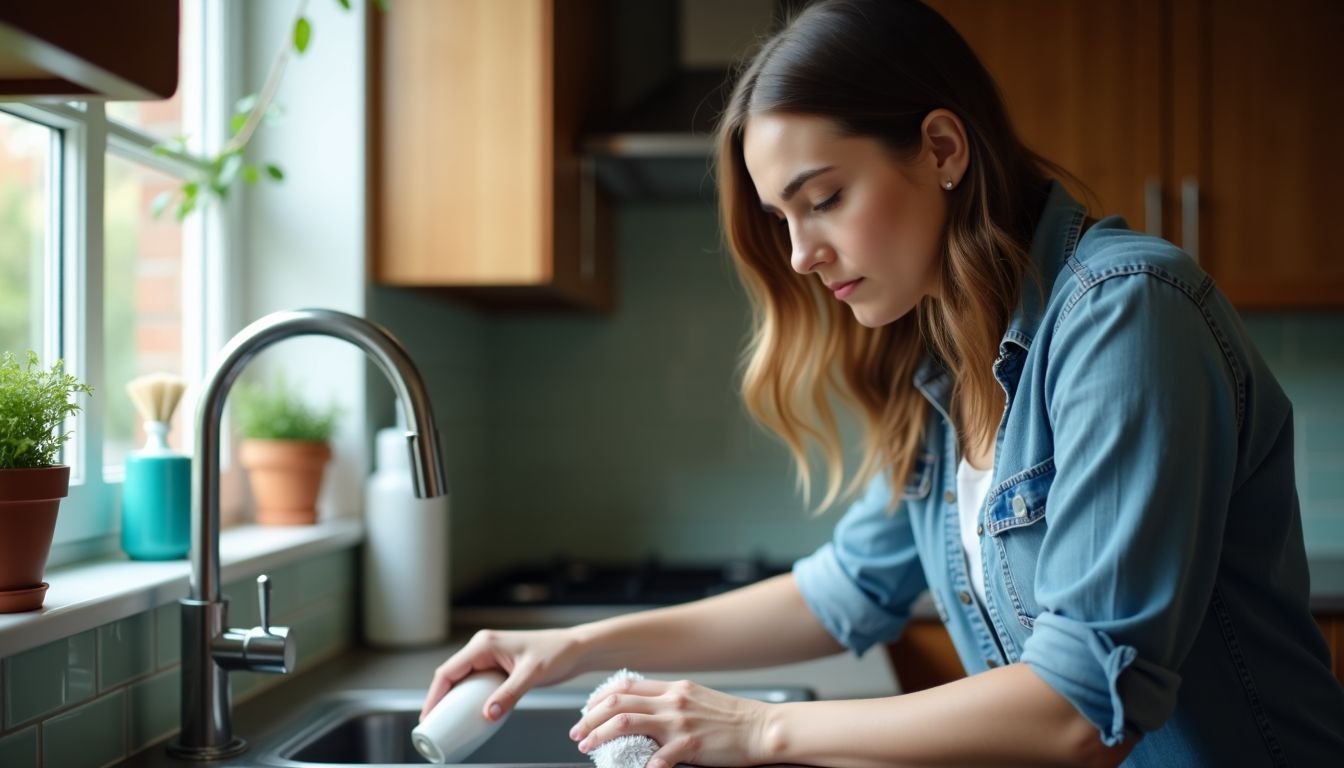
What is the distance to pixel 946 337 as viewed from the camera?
4.00 feet

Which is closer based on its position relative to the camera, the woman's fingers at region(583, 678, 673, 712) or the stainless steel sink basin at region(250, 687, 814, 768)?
the woman's fingers at region(583, 678, 673, 712)

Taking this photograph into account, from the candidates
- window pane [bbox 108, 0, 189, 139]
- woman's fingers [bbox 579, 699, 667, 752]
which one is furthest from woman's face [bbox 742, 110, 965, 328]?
window pane [bbox 108, 0, 189, 139]

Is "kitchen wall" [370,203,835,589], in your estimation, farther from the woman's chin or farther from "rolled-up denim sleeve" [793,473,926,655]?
the woman's chin

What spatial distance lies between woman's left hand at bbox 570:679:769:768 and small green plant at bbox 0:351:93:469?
1.72 feet

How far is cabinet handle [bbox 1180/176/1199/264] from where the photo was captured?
2.23 metres

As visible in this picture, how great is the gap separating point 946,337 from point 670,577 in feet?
4.23

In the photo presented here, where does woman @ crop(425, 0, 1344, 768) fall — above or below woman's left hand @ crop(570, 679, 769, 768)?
above

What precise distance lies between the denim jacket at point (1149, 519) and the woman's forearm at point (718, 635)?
0.81 ft

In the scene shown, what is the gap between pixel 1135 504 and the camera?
88 cm

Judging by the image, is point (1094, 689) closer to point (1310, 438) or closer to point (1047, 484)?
point (1047, 484)

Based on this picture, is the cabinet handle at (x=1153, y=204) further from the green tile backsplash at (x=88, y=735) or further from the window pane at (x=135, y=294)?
the green tile backsplash at (x=88, y=735)

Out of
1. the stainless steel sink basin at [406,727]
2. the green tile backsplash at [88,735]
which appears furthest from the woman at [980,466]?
the green tile backsplash at [88,735]

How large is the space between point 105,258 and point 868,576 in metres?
1.02

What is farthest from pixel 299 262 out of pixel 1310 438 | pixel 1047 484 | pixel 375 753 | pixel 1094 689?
pixel 1310 438
